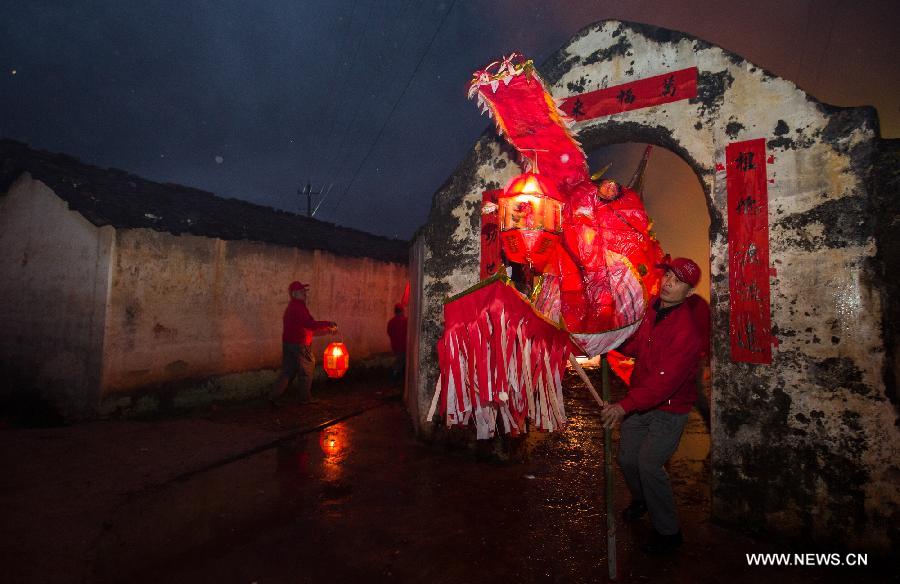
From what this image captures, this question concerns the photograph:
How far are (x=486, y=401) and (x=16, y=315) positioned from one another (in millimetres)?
9943

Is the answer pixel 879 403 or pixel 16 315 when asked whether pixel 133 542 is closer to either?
pixel 879 403

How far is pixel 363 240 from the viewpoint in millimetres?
15898

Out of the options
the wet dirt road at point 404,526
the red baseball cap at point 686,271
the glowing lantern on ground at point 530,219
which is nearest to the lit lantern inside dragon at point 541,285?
the glowing lantern on ground at point 530,219

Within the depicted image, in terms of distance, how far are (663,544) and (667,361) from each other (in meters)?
1.48

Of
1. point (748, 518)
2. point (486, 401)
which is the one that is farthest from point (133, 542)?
point (748, 518)

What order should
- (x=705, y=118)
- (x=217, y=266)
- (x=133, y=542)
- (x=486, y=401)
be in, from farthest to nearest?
(x=217, y=266), (x=705, y=118), (x=133, y=542), (x=486, y=401)

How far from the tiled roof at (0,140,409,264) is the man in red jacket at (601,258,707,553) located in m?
8.45

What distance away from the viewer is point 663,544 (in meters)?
3.68

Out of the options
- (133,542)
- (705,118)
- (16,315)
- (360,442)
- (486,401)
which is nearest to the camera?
(486,401)

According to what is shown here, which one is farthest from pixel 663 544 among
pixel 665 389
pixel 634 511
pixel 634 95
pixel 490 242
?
pixel 634 95

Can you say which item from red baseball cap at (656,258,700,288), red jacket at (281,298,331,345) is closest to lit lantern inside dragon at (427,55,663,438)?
red baseball cap at (656,258,700,288)

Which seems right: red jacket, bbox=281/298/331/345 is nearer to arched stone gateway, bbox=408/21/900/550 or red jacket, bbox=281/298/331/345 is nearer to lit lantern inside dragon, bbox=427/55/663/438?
lit lantern inside dragon, bbox=427/55/663/438

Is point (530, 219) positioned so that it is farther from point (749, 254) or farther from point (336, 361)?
point (336, 361)

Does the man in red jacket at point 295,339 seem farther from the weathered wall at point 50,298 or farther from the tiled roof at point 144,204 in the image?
the weathered wall at point 50,298
